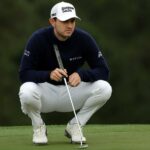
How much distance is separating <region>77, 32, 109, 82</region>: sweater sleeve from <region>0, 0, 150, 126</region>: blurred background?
14.8m

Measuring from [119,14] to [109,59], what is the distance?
2.64m

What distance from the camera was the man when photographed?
24.3 feet

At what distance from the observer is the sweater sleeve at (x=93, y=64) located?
7555 mm

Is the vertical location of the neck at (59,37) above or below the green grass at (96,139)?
above

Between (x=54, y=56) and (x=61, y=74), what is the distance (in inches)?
11.6

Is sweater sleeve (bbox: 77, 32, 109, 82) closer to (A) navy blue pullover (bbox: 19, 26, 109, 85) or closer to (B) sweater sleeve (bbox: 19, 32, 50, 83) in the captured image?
(A) navy blue pullover (bbox: 19, 26, 109, 85)

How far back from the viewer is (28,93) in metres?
7.37

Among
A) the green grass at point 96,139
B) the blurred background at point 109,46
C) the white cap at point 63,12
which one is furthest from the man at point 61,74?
the blurred background at point 109,46

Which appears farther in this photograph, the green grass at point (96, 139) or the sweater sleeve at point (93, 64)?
the sweater sleeve at point (93, 64)

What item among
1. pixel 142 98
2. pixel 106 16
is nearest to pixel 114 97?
pixel 142 98

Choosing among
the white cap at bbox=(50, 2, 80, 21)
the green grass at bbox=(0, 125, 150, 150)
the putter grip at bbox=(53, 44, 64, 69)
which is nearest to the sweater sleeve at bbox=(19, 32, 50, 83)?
the putter grip at bbox=(53, 44, 64, 69)

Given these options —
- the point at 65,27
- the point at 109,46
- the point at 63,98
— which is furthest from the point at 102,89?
the point at 109,46

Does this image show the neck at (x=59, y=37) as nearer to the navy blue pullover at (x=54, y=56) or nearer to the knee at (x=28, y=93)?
the navy blue pullover at (x=54, y=56)

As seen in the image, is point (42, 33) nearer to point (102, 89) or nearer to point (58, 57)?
point (58, 57)
